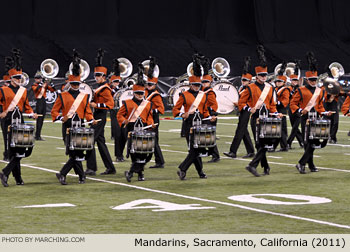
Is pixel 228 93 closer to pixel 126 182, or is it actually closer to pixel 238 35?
pixel 126 182

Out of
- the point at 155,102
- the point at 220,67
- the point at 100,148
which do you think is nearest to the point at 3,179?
the point at 100,148

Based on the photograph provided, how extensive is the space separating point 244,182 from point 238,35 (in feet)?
83.8

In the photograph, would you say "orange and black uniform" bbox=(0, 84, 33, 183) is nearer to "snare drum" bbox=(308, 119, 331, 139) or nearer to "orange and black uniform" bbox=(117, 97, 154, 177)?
"orange and black uniform" bbox=(117, 97, 154, 177)

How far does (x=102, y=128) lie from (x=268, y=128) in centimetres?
267

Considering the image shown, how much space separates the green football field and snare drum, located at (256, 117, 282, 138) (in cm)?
64

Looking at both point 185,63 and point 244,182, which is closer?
point 244,182

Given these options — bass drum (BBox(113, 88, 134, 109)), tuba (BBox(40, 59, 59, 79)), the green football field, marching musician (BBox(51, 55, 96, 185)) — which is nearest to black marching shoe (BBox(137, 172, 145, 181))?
the green football field

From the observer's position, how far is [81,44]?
35.3m

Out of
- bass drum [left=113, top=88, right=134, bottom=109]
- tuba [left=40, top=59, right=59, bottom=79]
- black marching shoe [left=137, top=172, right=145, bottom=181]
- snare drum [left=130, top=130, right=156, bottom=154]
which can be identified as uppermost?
tuba [left=40, top=59, right=59, bottom=79]

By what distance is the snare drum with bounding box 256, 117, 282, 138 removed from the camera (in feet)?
45.3

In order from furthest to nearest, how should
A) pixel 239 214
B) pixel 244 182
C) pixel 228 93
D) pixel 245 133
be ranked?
pixel 228 93, pixel 245 133, pixel 244 182, pixel 239 214

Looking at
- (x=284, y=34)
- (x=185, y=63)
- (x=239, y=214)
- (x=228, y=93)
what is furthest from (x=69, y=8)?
(x=239, y=214)

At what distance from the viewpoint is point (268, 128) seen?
13.9 meters

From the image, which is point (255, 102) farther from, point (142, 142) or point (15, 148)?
point (15, 148)
